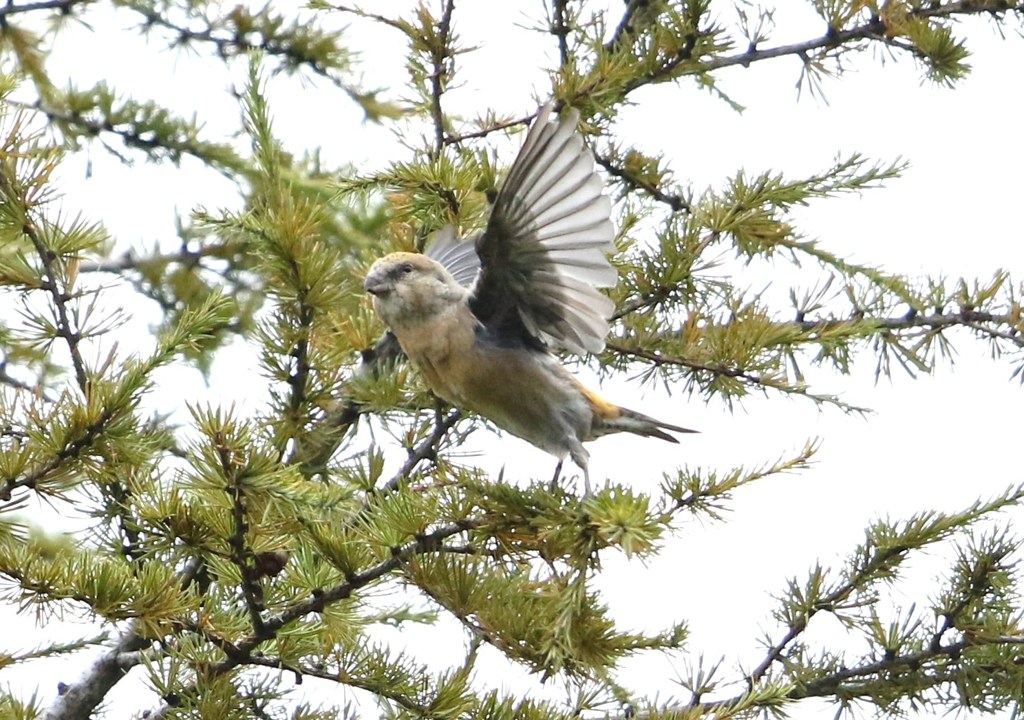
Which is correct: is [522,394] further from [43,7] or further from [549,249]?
[43,7]

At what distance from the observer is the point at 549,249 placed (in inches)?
133

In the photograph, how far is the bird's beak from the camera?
364cm

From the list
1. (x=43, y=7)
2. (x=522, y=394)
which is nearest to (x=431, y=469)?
(x=522, y=394)

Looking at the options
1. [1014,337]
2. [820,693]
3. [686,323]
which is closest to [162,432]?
[686,323]

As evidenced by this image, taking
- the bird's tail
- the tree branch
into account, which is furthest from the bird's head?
the tree branch

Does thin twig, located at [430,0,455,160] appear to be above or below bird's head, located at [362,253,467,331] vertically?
above

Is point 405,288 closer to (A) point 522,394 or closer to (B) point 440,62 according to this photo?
(A) point 522,394

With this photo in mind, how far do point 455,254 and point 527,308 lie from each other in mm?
651

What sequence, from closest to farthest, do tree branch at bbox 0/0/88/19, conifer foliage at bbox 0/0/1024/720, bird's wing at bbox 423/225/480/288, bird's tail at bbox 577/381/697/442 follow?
conifer foliage at bbox 0/0/1024/720 < bird's wing at bbox 423/225/480/288 < bird's tail at bbox 577/381/697/442 < tree branch at bbox 0/0/88/19

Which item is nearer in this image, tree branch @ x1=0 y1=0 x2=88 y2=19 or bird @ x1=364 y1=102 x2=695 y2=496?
bird @ x1=364 y1=102 x2=695 y2=496

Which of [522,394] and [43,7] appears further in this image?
[43,7]

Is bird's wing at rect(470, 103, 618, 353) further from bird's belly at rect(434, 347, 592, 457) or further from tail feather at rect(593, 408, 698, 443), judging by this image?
tail feather at rect(593, 408, 698, 443)

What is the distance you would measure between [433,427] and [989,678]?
5.15 feet

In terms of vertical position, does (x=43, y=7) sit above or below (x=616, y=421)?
above
